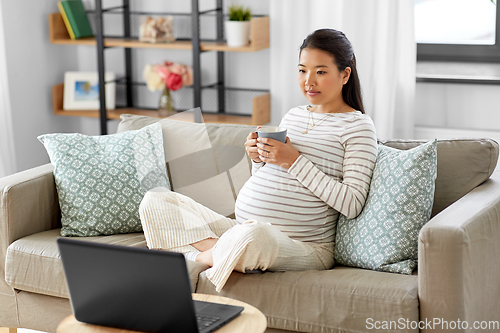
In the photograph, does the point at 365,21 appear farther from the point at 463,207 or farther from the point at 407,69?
the point at 463,207

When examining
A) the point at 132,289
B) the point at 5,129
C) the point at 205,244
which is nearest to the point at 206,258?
the point at 205,244

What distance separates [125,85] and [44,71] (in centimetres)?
46

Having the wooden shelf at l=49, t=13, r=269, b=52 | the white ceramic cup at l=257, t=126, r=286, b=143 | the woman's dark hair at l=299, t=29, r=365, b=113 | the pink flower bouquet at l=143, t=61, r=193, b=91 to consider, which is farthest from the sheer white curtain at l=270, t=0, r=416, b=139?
the white ceramic cup at l=257, t=126, r=286, b=143

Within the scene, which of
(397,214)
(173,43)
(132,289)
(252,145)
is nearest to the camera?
(132,289)

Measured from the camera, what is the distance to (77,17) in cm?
341

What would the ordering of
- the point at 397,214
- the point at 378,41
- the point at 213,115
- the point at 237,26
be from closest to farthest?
the point at 397,214 → the point at 378,41 → the point at 237,26 → the point at 213,115

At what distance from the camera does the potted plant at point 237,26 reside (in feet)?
9.79

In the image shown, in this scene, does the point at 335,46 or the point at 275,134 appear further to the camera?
the point at 335,46

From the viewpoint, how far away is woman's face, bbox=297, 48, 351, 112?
1.83 m

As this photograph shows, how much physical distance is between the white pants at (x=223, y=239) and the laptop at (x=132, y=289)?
403 mm

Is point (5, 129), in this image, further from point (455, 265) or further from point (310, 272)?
point (455, 265)

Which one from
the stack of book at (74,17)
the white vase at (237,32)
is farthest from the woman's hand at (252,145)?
the stack of book at (74,17)

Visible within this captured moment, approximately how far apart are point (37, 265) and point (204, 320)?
91cm

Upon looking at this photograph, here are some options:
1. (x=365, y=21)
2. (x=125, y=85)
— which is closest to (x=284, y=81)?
(x=365, y=21)
